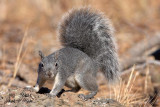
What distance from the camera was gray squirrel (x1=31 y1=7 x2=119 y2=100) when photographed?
3754mm

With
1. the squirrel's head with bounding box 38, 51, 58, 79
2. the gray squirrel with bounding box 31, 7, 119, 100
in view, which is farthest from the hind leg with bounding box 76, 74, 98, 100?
the squirrel's head with bounding box 38, 51, 58, 79

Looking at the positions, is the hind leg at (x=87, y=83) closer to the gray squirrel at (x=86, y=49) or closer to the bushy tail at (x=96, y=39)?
the gray squirrel at (x=86, y=49)

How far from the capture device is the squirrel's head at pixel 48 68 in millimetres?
3324

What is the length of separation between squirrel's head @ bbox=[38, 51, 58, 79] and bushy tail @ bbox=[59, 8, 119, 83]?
0.75 meters

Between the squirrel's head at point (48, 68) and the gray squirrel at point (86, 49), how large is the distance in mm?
209

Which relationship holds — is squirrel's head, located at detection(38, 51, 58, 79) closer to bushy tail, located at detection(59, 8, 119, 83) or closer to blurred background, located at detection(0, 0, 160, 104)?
bushy tail, located at detection(59, 8, 119, 83)

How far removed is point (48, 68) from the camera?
3.35m

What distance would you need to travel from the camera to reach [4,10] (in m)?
10.2

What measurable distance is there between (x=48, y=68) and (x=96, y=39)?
105 centimetres

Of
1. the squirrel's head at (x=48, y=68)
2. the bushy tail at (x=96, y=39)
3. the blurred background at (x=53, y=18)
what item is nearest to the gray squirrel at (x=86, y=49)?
the bushy tail at (x=96, y=39)

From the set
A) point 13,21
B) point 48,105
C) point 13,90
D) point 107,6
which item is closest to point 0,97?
point 13,90

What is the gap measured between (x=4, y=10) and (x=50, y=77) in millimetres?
7429

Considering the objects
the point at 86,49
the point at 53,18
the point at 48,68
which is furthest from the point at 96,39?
the point at 53,18

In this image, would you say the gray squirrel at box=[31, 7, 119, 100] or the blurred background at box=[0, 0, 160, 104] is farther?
the blurred background at box=[0, 0, 160, 104]
